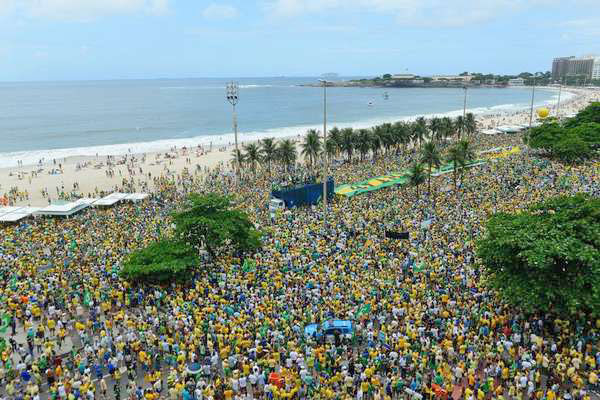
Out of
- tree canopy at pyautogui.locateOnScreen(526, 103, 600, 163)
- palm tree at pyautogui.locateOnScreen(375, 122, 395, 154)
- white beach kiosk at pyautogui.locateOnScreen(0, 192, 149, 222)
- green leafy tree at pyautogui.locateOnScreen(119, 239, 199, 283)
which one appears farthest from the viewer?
palm tree at pyautogui.locateOnScreen(375, 122, 395, 154)

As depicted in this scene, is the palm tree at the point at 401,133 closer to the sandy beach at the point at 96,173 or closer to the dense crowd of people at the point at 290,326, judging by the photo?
the sandy beach at the point at 96,173

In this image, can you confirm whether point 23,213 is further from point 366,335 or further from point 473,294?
point 473,294

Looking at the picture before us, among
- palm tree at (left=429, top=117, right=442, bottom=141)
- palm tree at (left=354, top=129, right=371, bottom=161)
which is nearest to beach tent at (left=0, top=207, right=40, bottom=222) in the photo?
palm tree at (left=354, top=129, right=371, bottom=161)

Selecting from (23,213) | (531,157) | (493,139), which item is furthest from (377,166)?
(23,213)

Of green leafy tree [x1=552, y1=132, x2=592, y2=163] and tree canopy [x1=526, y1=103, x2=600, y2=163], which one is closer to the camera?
green leafy tree [x1=552, y1=132, x2=592, y2=163]

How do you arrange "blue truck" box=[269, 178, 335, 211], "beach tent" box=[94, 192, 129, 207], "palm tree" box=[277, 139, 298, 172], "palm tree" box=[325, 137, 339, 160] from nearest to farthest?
1. "blue truck" box=[269, 178, 335, 211]
2. "beach tent" box=[94, 192, 129, 207]
3. "palm tree" box=[277, 139, 298, 172]
4. "palm tree" box=[325, 137, 339, 160]

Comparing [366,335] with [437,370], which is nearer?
[437,370]

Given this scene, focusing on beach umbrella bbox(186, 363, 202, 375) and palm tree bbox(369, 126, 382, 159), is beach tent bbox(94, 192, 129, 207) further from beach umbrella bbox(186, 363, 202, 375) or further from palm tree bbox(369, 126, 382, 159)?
palm tree bbox(369, 126, 382, 159)
